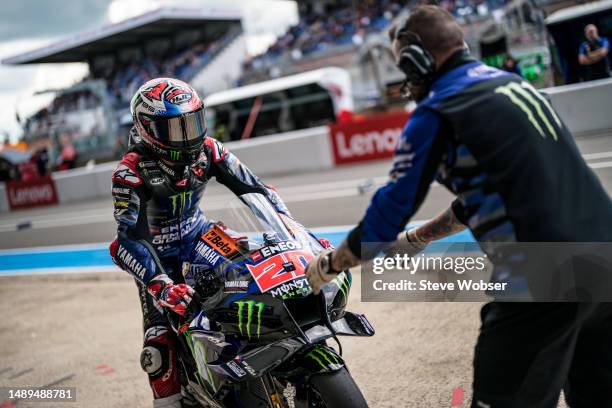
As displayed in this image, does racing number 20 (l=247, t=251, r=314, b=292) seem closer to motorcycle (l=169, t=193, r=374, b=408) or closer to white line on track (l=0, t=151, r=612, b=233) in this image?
motorcycle (l=169, t=193, r=374, b=408)

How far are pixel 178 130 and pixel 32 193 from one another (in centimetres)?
2240

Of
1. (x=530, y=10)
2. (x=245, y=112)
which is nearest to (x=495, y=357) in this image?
(x=530, y=10)

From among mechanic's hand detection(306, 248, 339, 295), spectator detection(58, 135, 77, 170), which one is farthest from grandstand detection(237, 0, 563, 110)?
spectator detection(58, 135, 77, 170)

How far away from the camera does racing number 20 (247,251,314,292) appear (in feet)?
9.46

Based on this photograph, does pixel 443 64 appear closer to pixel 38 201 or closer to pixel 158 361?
pixel 158 361

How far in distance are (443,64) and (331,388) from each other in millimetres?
1395

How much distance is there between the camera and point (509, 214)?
208cm

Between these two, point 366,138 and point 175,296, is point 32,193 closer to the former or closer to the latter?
point 366,138

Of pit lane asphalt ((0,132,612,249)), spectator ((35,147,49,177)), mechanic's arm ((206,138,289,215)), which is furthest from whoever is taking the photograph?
spectator ((35,147,49,177))

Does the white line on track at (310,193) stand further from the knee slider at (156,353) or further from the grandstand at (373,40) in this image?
the knee slider at (156,353)

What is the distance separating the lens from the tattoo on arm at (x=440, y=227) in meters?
2.73

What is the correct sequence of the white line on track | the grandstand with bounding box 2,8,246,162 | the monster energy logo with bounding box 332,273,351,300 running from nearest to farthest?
the monster energy logo with bounding box 332,273,351,300 → the white line on track → the grandstand with bounding box 2,8,246,162

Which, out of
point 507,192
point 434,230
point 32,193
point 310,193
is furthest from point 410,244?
point 32,193

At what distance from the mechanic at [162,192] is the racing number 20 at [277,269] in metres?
0.55
